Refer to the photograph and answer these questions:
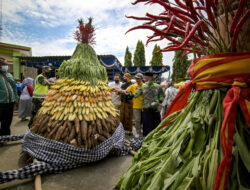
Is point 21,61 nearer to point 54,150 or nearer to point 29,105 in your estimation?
point 29,105

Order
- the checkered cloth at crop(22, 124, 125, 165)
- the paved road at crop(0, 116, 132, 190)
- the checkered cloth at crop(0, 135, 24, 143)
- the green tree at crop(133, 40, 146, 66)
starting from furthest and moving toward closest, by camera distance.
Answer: the green tree at crop(133, 40, 146, 66), the checkered cloth at crop(0, 135, 24, 143), the checkered cloth at crop(22, 124, 125, 165), the paved road at crop(0, 116, 132, 190)

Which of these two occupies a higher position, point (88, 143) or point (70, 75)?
point (70, 75)

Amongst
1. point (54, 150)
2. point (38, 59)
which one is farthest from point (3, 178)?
point (38, 59)

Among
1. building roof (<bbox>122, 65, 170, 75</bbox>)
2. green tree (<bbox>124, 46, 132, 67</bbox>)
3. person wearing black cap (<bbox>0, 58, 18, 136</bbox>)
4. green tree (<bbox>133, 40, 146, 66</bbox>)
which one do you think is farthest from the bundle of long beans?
green tree (<bbox>124, 46, 132, 67</bbox>)

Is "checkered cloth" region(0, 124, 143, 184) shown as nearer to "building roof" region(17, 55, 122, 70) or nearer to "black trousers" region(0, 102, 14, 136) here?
"black trousers" region(0, 102, 14, 136)

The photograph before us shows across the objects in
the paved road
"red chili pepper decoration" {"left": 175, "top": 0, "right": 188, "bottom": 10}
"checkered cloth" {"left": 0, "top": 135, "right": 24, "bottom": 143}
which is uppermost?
"red chili pepper decoration" {"left": 175, "top": 0, "right": 188, "bottom": 10}

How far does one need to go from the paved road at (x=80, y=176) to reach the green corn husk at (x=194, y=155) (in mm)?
1769

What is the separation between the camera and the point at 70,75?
9.82 ft

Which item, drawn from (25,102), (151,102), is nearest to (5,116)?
(25,102)

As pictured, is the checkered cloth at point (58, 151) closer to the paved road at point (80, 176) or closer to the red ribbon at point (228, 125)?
the paved road at point (80, 176)

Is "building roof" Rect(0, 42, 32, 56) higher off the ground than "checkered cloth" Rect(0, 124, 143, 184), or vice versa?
"building roof" Rect(0, 42, 32, 56)

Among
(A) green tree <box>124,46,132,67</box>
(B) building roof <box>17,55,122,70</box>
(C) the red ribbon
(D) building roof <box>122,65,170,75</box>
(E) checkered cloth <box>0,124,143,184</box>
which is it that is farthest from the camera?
(A) green tree <box>124,46,132,67</box>

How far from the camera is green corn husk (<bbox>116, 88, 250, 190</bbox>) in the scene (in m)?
0.51

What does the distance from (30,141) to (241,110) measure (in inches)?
128
